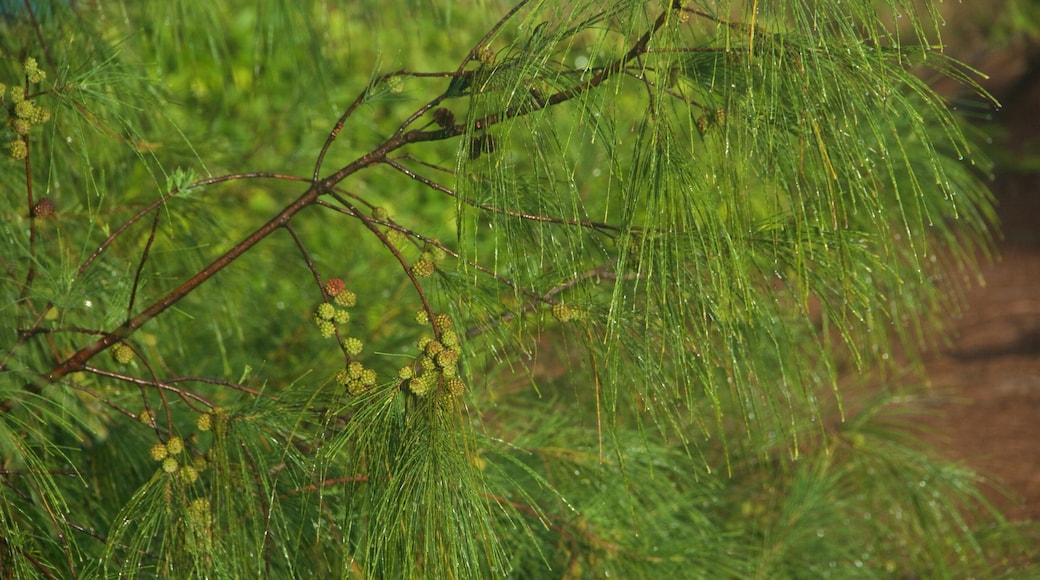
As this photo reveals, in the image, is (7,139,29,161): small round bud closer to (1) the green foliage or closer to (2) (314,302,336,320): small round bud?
(1) the green foliage

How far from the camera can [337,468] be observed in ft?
2.87

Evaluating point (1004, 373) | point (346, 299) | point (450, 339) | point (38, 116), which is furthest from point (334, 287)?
point (1004, 373)

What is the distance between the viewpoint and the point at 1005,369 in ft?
7.67

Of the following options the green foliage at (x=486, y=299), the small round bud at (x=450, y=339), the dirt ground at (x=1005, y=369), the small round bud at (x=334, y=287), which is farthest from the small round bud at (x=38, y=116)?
the dirt ground at (x=1005, y=369)

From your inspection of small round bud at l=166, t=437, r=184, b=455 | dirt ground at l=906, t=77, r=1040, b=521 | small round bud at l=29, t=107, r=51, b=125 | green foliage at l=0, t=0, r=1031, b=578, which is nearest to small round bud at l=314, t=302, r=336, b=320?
green foliage at l=0, t=0, r=1031, b=578

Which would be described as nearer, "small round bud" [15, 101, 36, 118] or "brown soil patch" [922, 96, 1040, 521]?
"small round bud" [15, 101, 36, 118]

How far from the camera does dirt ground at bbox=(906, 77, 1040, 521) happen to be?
2.01 metres

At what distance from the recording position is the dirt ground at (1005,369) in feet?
6.59

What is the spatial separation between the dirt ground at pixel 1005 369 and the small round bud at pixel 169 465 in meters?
1.21

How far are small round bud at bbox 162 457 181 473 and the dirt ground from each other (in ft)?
3.97

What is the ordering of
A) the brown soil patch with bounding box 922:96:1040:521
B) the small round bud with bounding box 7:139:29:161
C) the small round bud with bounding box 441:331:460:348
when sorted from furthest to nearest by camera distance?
the brown soil patch with bounding box 922:96:1040:521 → the small round bud with bounding box 7:139:29:161 → the small round bud with bounding box 441:331:460:348

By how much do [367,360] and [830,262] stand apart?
663mm

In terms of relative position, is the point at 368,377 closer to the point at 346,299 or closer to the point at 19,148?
the point at 346,299

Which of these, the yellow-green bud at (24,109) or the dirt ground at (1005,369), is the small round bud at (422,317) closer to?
the yellow-green bud at (24,109)
